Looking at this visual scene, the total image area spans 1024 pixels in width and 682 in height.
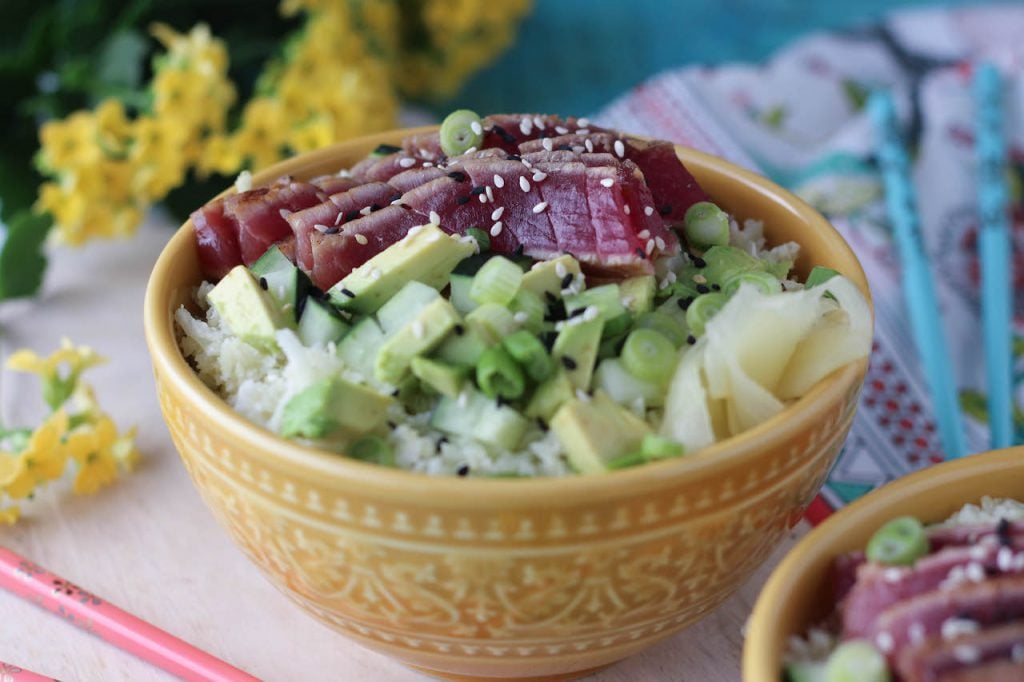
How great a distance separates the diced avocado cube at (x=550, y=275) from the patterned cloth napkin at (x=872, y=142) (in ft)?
2.96

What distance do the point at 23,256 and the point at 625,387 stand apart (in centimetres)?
165

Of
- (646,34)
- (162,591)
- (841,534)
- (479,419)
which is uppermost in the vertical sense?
(479,419)

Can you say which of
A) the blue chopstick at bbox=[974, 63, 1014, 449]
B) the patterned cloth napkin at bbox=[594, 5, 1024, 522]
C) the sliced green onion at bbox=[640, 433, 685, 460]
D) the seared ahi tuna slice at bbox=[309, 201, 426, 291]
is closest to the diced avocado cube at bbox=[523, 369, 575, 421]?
the sliced green onion at bbox=[640, 433, 685, 460]

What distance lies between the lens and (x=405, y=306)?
1.40 m

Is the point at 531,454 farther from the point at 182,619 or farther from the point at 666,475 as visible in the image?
the point at 182,619

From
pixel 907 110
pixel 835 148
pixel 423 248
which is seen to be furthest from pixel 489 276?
pixel 907 110

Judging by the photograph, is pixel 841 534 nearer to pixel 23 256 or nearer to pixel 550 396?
pixel 550 396

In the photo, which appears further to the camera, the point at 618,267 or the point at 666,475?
the point at 618,267

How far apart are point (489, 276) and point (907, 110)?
2.07m

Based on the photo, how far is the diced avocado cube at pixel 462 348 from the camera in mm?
1341

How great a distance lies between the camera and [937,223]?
2.77 meters

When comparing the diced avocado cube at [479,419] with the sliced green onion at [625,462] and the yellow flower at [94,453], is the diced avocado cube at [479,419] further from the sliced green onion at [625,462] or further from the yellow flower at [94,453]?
the yellow flower at [94,453]

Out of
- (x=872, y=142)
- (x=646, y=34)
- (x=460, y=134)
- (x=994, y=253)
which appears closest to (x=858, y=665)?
(x=460, y=134)

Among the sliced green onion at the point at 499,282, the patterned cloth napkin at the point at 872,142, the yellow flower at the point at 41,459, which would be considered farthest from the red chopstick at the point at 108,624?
the patterned cloth napkin at the point at 872,142
